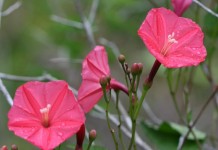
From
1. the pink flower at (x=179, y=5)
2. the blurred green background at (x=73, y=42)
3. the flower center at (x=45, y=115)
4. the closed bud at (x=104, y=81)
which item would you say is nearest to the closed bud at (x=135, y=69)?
the closed bud at (x=104, y=81)

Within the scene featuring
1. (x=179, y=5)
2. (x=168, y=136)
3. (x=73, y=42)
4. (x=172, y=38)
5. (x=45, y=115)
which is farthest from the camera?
(x=73, y=42)

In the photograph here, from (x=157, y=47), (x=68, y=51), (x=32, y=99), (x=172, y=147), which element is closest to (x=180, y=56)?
(x=157, y=47)

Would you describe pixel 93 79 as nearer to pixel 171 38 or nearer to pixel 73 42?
pixel 171 38

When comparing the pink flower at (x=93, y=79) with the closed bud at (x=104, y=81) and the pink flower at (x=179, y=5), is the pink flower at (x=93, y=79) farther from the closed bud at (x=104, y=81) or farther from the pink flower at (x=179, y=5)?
the pink flower at (x=179, y=5)

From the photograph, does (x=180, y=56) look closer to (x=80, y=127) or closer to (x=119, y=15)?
(x=80, y=127)

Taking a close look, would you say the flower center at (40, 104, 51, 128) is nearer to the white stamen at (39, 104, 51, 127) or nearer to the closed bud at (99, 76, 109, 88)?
the white stamen at (39, 104, 51, 127)

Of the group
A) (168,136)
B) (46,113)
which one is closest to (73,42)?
(168,136)

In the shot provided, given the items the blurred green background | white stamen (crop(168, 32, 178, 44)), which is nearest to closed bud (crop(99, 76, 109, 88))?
white stamen (crop(168, 32, 178, 44))
